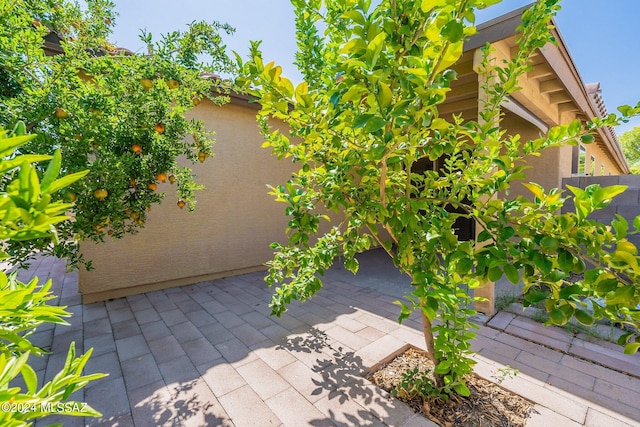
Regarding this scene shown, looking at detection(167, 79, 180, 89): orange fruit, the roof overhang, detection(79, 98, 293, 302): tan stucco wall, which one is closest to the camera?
detection(167, 79, 180, 89): orange fruit

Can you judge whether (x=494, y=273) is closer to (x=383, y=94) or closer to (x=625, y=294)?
(x=625, y=294)

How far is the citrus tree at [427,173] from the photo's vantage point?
2.97 ft

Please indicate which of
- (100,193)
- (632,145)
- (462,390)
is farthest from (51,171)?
(632,145)

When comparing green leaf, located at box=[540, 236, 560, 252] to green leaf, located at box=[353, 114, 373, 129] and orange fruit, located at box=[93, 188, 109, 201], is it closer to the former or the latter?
green leaf, located at box=[353, 114, 373, 129]

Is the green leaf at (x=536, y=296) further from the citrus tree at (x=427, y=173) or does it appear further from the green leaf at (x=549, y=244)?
the green leaf at (x=549, y=244)

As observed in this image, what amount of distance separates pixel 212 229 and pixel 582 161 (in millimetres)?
9581

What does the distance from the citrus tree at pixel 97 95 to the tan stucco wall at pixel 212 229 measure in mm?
1924

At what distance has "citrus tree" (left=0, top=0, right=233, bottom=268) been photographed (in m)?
1.84

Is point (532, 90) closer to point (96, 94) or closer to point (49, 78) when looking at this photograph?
point (96, 94)

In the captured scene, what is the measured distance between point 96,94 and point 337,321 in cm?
308

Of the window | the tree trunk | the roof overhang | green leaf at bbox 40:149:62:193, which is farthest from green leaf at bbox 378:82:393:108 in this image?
the window

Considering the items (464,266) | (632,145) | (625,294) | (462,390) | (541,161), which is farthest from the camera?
(632,145)

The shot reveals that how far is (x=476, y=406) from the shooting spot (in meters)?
1.78

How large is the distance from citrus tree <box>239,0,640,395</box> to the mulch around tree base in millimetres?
183
